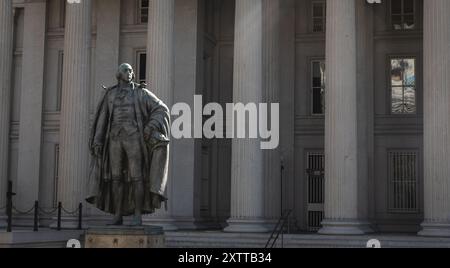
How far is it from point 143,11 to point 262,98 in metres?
8.50

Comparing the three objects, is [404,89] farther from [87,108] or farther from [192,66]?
[87,108]

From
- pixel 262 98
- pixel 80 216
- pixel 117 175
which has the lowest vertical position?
pixel 80 216

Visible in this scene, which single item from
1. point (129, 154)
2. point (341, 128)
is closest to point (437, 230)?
point (341, 128)

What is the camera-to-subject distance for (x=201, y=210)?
3381cm

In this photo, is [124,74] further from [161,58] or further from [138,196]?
[161,58]

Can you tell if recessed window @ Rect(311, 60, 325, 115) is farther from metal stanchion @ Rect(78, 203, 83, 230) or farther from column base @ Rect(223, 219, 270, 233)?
metal stanchion @ Rect(78, 203, 83, 230)

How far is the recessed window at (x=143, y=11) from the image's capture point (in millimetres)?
34594

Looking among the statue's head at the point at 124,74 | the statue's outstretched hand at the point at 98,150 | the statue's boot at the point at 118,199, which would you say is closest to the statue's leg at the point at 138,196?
the statue's boot at the point at 118,199

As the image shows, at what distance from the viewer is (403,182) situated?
32656 mm

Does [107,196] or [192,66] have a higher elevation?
[192,66]

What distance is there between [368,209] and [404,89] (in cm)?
537

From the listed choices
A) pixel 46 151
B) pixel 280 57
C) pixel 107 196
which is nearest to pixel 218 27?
pixel 280 57

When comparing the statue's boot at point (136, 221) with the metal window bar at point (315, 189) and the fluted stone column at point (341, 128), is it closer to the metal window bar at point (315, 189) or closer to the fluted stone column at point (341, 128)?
the fluted stone column at point (341, 128)
